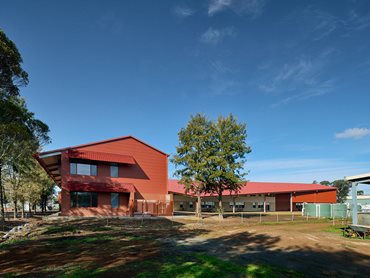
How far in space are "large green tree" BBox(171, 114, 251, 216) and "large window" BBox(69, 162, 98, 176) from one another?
424 inches

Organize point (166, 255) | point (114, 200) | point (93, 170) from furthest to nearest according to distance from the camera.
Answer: point (114, 200), point (93, 170), point (166, 255)

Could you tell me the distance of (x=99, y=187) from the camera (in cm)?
3753

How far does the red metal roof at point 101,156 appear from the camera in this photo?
1455 inches

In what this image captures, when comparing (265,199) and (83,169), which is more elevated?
(83,169)

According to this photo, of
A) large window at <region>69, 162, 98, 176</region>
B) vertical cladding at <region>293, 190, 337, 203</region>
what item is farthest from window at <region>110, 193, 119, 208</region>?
vertical cladding at <region>293, 190, 337, 203</region>

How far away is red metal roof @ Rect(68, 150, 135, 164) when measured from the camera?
36969 mm

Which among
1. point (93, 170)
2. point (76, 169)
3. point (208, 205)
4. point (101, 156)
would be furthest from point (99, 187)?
point (208, 205)

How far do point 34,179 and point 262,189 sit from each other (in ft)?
146

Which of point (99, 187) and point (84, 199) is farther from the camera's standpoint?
point (99, 187)

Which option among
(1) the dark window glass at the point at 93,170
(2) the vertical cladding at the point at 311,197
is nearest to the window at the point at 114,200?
(1) the dark window glass at the point at 93,170

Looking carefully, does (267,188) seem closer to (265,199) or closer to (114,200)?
(265,199)

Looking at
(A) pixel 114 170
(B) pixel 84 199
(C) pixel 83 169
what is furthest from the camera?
(A) pixel 114 170

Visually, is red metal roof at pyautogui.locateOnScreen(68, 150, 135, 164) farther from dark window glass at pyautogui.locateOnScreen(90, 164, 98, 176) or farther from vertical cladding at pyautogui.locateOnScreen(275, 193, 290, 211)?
vertical cladding at pyautogui.locateOnScreen(275, 193, 290, 211)

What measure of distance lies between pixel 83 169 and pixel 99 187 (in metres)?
3.19
